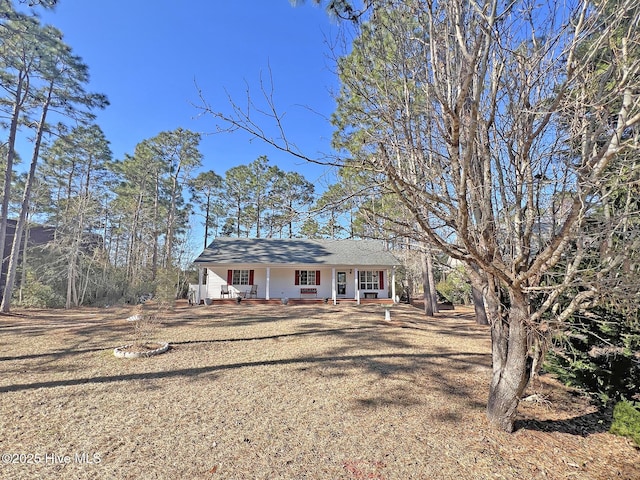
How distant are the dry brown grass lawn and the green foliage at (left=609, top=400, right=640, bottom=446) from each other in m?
0.11

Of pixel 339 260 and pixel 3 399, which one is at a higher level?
pixel 339 260

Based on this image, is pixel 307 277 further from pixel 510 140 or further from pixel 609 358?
pixel 510 140

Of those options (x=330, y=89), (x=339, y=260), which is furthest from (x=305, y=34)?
(x=339, y=260)

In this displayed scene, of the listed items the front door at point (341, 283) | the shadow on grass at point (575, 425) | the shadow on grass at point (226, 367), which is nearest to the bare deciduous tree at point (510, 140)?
the shadow on grass at point (575, 425)

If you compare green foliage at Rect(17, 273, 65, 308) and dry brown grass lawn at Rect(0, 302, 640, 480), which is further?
green foliage at Rect(17, 273, 65, 308)

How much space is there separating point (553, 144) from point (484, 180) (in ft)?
2.18

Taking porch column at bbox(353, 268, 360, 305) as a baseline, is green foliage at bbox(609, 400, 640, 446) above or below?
below

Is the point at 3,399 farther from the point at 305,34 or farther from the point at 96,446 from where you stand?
the point at 305,34

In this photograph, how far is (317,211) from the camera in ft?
9.26

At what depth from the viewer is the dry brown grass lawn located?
2.87m

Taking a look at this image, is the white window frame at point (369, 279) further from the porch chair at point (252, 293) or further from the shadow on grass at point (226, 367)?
the shadow on grass at point (226, 367)

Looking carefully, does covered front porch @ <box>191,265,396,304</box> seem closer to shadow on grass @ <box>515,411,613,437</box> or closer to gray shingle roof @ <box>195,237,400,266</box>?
gray shingle roof @ <box>195,237,400,266</box>

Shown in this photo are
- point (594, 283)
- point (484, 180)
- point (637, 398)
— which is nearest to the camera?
point (594, 283)

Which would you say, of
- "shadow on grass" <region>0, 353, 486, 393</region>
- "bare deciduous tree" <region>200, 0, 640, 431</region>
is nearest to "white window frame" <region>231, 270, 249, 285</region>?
"shadow on grass" <region>0, 353, 486, 393</region>
